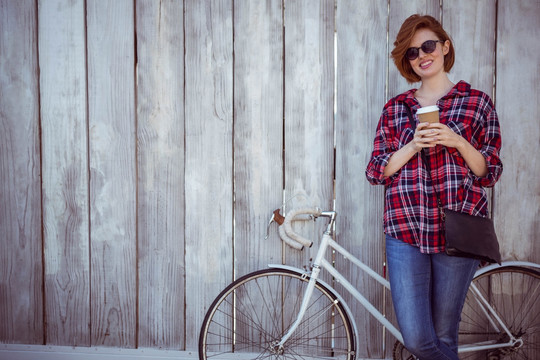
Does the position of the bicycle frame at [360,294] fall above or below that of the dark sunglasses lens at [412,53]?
below

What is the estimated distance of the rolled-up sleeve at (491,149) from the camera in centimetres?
168

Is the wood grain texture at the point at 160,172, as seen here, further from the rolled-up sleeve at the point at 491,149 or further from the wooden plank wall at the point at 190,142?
the rolled-up sleeve at the point at 491,149

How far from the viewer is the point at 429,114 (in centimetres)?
151

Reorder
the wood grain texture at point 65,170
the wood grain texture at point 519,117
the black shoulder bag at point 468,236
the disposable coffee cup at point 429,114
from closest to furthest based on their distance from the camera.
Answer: the disposable coffee cup at point 429,114 → the black shoulder bag at point 468,236 → the wood grain texture at point 519,117 → the wood grain texture at point 65,170

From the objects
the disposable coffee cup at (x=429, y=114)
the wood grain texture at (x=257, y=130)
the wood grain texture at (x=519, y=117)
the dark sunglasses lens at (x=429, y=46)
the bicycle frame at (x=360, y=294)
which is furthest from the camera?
the wood grain texture at (x=257, y=130)

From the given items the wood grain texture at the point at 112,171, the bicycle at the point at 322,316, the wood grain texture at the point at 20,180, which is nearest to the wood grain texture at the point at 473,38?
the bicycle at the point at 322,316

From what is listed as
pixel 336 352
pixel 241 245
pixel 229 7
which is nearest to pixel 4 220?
pixel 241 245

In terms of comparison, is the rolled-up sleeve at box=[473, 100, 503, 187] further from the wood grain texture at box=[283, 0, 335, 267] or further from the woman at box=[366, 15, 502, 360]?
the wood grain texture at box=[283, 0, 335, 267]

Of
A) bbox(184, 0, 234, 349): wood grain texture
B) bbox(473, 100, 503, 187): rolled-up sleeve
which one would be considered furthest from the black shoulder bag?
bbox(184, 0, 234, 349): wood grain texture

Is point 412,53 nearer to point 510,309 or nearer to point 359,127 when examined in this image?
point 359,127

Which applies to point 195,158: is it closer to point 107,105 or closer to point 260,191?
point 260,191

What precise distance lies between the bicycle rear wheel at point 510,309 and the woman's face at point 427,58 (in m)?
1.30

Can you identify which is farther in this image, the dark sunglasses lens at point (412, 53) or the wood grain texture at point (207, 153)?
the wood grain texture at point (207, 153)

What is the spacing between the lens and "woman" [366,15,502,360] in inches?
66.1
